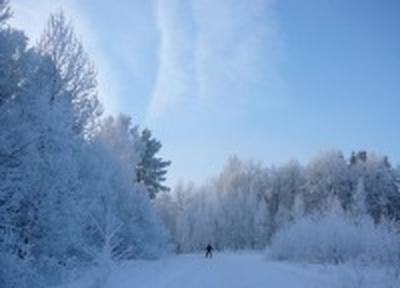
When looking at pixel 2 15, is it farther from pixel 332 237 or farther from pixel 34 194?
pixel 332 237

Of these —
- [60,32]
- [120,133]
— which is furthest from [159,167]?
[60,32]

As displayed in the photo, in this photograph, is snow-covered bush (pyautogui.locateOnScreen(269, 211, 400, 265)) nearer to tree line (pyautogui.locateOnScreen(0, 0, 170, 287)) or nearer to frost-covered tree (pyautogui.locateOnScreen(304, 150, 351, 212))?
tree line (pyautogui.locateOnScreen(0, 0, 170, 287))

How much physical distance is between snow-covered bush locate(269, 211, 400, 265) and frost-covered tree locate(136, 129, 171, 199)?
24424 millimetres

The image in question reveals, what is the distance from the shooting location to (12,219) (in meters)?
18.5

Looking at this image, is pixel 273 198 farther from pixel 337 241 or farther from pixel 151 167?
pixel 337 241

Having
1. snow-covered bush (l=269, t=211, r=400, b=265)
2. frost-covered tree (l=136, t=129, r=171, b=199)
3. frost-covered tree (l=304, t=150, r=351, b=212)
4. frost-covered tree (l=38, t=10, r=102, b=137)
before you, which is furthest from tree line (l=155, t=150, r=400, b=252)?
frost-covered tree (l=38, t=10, r=102, b=137)

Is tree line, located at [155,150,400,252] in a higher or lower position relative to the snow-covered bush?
higher

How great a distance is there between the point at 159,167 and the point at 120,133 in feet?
52.2

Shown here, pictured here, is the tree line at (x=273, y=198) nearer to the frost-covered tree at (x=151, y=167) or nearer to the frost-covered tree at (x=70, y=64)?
the frost-covered tree at (x=151, y=167)

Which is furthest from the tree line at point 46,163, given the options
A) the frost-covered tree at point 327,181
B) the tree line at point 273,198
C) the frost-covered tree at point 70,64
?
the frost-covered tree at point 327,181

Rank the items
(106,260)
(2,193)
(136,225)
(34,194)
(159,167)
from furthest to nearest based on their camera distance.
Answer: (159,167) < (136,225) < (34,194) < (2,193) < (106,260)

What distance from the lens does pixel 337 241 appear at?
1374 inches

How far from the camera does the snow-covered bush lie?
26469 millimetres

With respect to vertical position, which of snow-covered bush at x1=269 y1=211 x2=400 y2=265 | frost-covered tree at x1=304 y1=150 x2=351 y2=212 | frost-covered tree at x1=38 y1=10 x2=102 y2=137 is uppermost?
frost-covered tree at x1=304 y1=150 x2=351 y2=212
